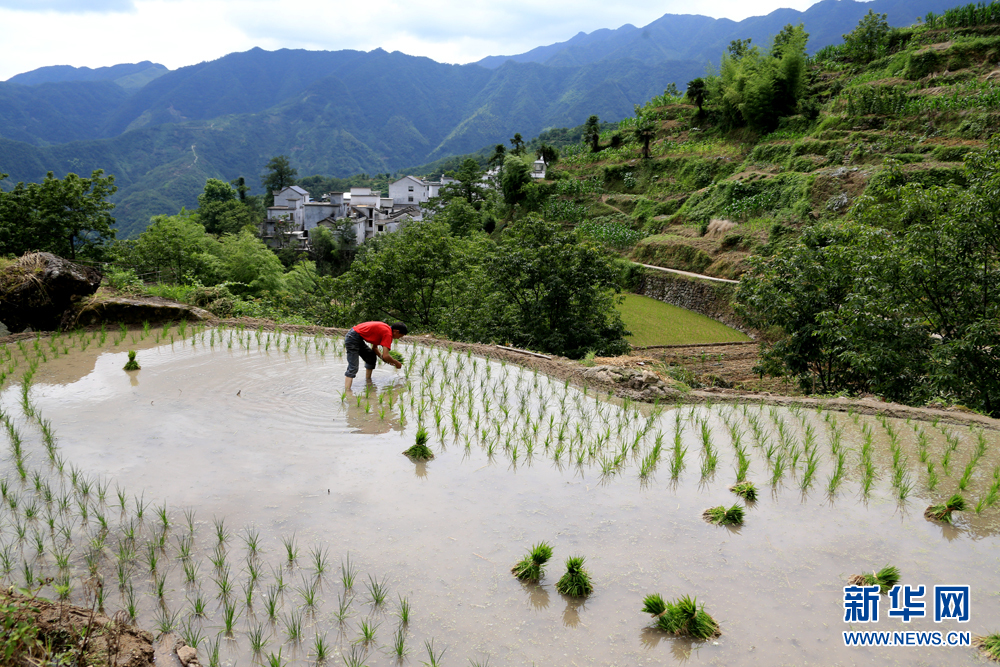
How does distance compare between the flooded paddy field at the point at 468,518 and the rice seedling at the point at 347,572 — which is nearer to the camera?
the flooded paddy field at the point at 468,518

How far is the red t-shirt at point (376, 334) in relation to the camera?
8.82m

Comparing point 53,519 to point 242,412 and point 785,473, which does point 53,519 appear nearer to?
point 242,412

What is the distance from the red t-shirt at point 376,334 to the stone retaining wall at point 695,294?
15.5 m

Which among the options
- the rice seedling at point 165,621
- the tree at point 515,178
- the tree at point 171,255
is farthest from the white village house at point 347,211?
the rice seedling at point 165,621

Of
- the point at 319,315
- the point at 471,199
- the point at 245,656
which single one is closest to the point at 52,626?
the point at 245,656

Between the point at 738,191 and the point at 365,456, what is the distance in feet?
94.0

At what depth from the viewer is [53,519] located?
5.02 metres

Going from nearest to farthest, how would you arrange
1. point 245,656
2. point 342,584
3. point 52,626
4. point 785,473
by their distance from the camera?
1. point 52,626
2. point 245,656
3. point 342,584
4. point 785,473

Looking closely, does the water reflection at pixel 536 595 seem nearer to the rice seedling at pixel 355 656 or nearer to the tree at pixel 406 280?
the rice seedling at pixel 355 656

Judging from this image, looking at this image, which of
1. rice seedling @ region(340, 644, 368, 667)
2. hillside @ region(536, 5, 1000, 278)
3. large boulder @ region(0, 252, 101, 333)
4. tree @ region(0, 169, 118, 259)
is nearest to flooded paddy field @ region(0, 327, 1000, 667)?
rice seedling @ region(340, 644, 368, 667)

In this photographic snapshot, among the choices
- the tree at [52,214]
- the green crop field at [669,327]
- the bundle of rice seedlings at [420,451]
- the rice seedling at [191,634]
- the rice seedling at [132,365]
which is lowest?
the green crop field at [669,327]

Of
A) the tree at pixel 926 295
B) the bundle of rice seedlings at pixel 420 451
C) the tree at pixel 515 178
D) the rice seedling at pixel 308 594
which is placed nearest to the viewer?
the rice seedling at pixel 308 594

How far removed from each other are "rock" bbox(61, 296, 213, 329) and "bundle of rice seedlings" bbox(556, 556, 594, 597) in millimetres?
11665

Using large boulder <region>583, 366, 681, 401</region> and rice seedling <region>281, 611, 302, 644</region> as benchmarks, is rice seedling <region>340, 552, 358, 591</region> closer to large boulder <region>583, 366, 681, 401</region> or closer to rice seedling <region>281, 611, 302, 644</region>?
rice seedling <region>281, 611, 302, 644</region>
